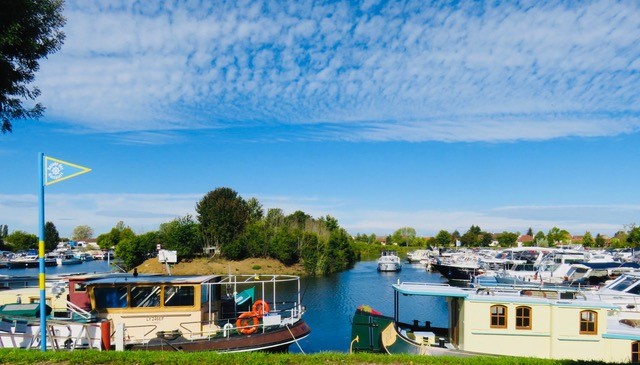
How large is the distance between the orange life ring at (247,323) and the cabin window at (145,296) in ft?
10.4

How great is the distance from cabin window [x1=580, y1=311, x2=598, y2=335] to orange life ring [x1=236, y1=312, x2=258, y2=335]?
38.4ft

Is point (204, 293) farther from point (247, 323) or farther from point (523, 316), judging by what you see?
point (523, 316)

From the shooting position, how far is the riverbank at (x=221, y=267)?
6931 cm

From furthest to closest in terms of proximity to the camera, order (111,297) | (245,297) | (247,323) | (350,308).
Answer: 1. (350,308)
2. (245,297)
3. (247,323)
4. (111,297)

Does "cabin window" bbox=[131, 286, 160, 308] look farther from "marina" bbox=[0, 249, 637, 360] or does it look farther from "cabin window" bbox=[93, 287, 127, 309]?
"marina" bbox=[0, 249, 637, 360]

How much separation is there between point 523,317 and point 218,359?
11758mm

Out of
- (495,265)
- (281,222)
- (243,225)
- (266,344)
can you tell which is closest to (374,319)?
(266,344)

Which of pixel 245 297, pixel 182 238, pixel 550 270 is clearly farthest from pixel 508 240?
pixel 245 297

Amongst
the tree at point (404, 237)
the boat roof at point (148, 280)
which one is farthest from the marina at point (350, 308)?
the tree at point (404, 237)

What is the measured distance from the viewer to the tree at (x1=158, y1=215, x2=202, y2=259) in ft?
239

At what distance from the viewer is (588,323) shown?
58.3 feet

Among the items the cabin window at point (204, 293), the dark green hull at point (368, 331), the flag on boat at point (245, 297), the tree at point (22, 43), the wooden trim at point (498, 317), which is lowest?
the dark green hull at point (368, 331)

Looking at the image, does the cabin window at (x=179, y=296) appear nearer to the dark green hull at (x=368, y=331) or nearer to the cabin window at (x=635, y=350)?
the dark green hull at (x=368, y=331)

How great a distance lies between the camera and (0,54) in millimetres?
15031
